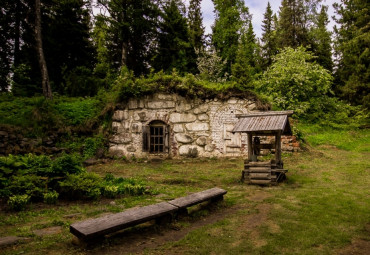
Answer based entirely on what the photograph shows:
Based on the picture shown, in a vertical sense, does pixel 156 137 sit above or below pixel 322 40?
below

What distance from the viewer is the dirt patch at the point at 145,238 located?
11.5 ft

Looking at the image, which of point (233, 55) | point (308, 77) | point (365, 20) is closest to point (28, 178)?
point (308, 77)

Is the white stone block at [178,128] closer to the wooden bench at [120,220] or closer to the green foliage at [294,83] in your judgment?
the wooden bench at [120,220]

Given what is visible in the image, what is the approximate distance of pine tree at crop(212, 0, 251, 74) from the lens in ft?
99.5

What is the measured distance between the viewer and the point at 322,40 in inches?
1249

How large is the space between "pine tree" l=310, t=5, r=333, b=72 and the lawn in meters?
25.0

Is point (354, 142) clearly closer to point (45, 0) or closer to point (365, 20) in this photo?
point (365, 20)

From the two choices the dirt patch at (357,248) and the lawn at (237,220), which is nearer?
the dirt patch at (357,248)

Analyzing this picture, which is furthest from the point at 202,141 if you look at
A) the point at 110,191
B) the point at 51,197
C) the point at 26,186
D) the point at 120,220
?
the point at 120,220

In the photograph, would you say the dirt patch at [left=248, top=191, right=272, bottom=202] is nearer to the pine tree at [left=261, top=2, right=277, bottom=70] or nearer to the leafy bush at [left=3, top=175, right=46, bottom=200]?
the leafy bush at [left=3, top=175, right=46, bottom=200]

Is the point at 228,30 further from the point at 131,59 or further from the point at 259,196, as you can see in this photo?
the point at 259,196

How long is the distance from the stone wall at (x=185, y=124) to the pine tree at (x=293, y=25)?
2083 centimetres

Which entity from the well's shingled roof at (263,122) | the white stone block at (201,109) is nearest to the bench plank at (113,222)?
the well's shingled roof at (263,122)

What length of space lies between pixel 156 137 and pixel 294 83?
11.4 meters
